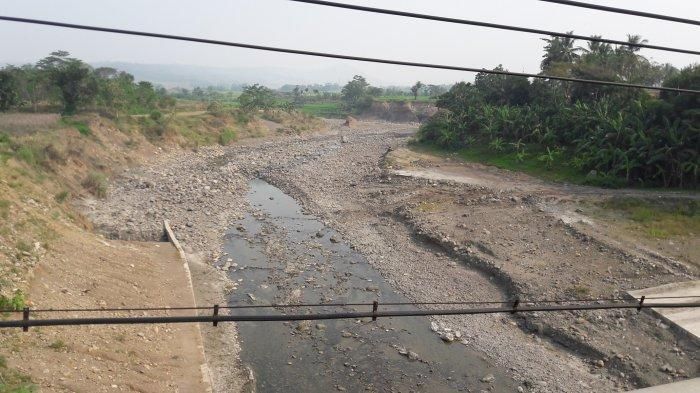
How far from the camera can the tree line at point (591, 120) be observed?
933 inches

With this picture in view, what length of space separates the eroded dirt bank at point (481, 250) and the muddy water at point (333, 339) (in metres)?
0.58

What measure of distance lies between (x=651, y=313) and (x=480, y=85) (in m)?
35.9

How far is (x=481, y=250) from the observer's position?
18859 millimetres

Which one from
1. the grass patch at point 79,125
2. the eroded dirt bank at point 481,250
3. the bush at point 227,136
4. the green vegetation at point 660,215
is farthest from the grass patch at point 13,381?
the bush at point 227,136

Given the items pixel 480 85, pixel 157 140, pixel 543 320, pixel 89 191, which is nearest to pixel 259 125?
pixel 157 140

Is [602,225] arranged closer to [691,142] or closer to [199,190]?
[691,142]

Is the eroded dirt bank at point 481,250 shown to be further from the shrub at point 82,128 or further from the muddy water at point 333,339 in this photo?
the shrub at point 82,128

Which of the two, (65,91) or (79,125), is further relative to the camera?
(65,91)

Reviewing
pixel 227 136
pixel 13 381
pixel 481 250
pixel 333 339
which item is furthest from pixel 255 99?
pixel 13 381

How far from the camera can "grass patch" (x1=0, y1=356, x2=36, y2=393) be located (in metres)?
7.67

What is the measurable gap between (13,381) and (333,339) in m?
7.45

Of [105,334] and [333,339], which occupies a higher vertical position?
[105,334]

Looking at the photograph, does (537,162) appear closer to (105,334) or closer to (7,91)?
(105,334)

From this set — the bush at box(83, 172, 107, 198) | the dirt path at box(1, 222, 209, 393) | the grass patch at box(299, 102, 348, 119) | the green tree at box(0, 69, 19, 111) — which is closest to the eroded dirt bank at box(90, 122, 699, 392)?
the bush at box(83, 172, 107, 198)
